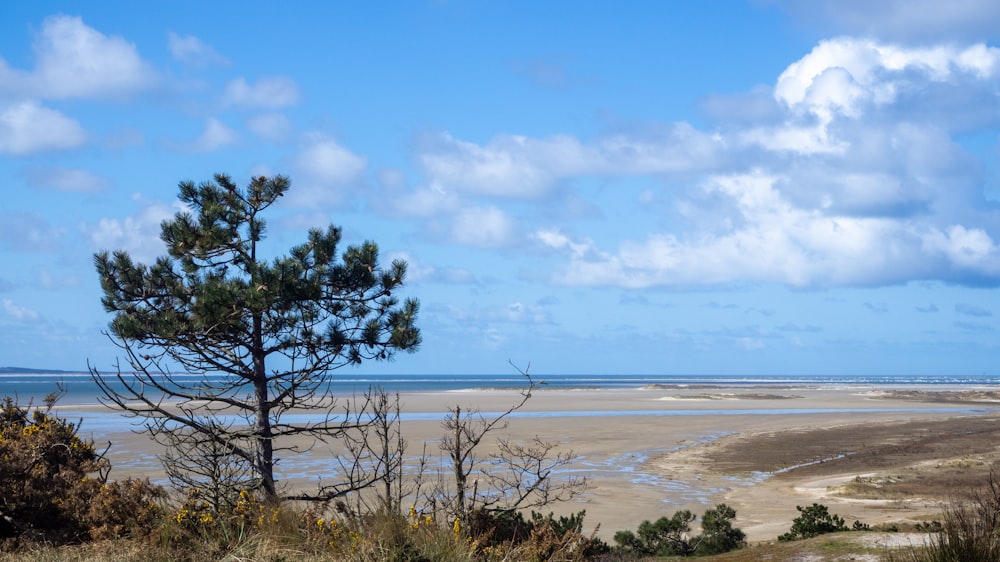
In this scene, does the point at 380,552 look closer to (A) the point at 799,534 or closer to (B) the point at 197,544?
(B) the point at 197,544

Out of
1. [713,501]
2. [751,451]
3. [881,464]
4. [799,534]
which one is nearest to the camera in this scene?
[799,534]

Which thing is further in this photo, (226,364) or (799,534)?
(799,534)

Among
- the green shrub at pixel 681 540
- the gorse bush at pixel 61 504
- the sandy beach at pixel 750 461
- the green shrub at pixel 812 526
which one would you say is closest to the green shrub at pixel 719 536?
the green shrub at pixel 681 540

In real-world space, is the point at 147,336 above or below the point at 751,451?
above

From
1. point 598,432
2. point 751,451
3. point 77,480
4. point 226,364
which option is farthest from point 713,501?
point 598,432

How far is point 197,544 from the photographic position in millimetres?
7457

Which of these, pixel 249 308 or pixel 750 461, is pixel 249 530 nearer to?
pixel 249 308

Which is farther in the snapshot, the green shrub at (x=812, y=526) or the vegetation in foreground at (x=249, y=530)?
the green shrub at (x=812, y=526)

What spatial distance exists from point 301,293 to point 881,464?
913 inches

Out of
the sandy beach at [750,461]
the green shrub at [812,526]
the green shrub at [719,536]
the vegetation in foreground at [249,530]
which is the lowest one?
the sandy beach at [750,461]

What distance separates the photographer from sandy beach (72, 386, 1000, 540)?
1950cm

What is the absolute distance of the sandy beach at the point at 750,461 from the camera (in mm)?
19500

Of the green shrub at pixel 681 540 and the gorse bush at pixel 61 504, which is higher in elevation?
the gorse bush at pixel 61 504

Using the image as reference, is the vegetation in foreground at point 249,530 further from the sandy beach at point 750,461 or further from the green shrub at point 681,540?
the green shrub at point 681,540
